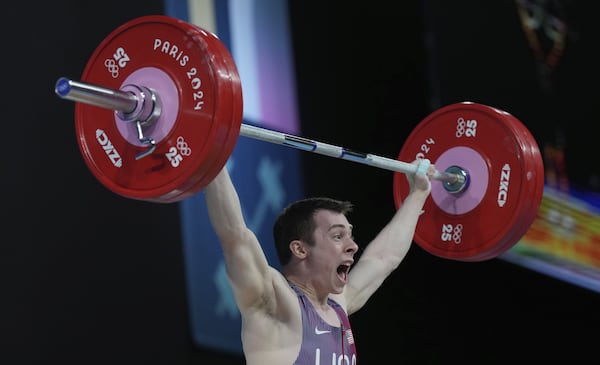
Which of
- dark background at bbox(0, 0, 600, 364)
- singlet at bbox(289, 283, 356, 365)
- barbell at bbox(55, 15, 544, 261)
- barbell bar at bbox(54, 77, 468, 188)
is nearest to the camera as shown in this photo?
barbell bar at bbox(54, 77, 468, 188)

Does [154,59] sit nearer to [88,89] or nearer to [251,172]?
[88,89]

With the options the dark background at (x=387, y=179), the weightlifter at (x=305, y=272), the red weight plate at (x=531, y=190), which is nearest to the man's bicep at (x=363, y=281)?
the weightlifter at (x=305, y=272)

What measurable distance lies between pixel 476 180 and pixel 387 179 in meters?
1.84

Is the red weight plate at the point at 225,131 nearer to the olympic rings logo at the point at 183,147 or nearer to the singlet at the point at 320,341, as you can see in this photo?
the olympic rings logo at the point at 183,147

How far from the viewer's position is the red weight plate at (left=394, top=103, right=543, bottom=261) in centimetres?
334

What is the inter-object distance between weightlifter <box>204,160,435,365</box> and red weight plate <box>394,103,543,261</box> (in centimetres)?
14

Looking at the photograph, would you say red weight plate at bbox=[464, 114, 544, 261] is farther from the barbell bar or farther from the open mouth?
the barbell bar

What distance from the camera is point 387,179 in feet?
17.3

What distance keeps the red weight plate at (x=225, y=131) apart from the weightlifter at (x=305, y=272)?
0.15 meters

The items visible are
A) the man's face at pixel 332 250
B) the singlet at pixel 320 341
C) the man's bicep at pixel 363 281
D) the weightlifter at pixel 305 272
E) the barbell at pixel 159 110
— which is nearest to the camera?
the barbell at pixel 159 110

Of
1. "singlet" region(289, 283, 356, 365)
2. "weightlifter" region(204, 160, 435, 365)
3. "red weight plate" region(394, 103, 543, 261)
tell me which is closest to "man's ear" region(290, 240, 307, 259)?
"weightlifter" region(204, 160, 435, 365)

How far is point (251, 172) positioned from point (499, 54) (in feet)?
5.62

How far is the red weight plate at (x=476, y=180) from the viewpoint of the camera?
11.0 ft

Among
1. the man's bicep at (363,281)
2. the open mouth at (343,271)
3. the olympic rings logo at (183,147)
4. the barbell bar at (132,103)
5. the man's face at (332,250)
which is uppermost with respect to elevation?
the barbell bar at (132,103)
